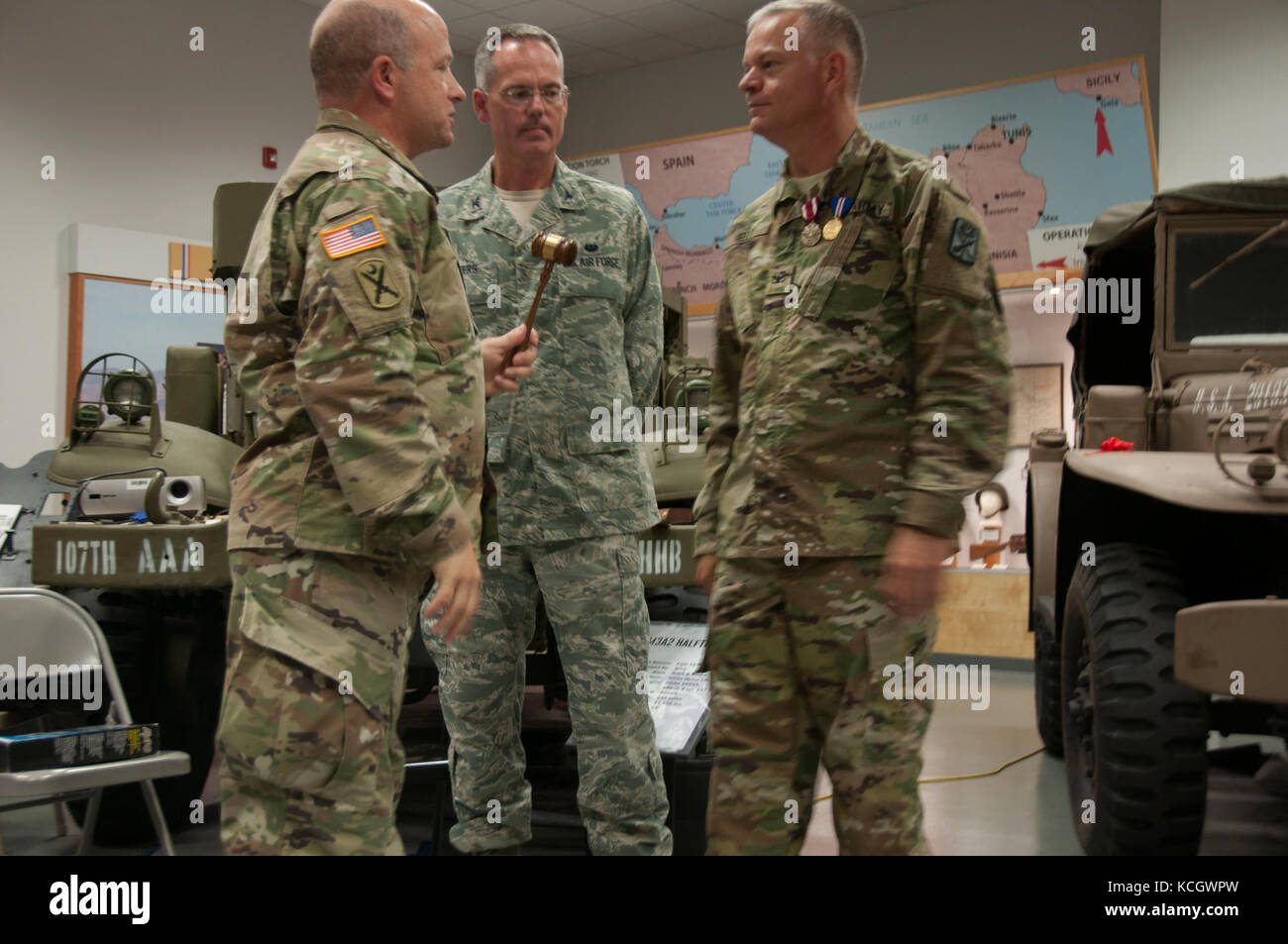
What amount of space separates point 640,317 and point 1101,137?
4.21m

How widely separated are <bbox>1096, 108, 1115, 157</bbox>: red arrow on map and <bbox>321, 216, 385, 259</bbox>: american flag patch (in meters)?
5.23

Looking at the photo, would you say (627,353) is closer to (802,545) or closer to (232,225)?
(802,545)

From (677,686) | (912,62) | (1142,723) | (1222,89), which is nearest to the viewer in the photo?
(1142,723)

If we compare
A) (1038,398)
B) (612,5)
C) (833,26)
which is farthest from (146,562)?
(612,5)

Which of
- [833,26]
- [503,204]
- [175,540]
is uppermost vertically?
[833,26]

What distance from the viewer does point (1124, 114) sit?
5.71 metres

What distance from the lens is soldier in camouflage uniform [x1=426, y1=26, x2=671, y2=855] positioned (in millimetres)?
2340

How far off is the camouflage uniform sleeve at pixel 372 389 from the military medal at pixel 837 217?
25.9 inches

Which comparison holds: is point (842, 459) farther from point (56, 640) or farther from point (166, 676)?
point (166, 676)

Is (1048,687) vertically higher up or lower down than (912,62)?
lower down

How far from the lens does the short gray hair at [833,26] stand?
170 centimetres

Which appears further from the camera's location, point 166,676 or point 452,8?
point 452,8

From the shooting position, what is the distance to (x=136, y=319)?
5.97 meters
